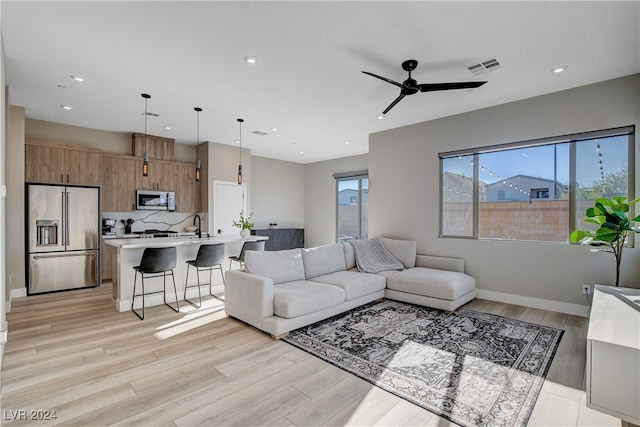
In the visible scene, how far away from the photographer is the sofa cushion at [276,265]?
3766 mm

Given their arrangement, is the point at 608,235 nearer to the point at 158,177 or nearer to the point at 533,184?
the point at 533,184

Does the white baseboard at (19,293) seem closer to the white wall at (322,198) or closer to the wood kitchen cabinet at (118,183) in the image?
the wood kitchen cabinet at (118,183)

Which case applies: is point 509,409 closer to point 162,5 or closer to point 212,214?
point 162,5

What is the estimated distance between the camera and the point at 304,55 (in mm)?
3119

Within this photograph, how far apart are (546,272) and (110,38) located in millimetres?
5727

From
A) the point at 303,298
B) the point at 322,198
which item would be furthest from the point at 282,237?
the point at 303,298

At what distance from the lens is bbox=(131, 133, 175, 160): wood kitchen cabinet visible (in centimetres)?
616

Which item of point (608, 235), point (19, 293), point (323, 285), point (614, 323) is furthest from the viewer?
point (19, 293)

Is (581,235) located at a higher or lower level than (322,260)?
higher

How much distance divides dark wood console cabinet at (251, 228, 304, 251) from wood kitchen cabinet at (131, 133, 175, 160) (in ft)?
9.02

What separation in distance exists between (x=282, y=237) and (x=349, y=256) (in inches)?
151

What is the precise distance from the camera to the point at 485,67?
11.1 ft

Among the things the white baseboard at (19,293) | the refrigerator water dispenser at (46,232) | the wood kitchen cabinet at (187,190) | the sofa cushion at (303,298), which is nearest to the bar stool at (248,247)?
the sofa cushion at (303,298)

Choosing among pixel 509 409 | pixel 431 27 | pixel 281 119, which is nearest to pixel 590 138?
pixel 431 27
